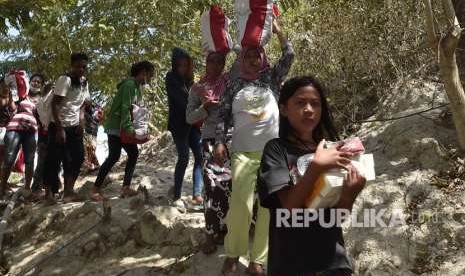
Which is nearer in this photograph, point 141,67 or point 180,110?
point 180,110

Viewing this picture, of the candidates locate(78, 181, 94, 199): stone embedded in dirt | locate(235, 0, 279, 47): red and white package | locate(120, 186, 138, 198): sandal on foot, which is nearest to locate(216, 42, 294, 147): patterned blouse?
locate(235, 0, 279, 47): red and white package

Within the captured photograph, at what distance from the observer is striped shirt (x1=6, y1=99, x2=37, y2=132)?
646 centimetres

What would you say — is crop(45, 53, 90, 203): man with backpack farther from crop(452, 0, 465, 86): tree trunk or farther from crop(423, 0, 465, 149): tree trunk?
crop(423, 0, 465, 149): tree trunk

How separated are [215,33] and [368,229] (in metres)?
2.07

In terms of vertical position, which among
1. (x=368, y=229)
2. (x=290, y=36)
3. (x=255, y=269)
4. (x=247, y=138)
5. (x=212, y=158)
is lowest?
(x=255, y=269)

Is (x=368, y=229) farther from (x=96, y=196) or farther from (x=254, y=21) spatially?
(x=96, y=196)

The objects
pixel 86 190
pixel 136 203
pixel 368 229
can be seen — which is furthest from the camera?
pixel 86 190

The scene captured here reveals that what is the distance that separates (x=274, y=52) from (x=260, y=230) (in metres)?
5.43

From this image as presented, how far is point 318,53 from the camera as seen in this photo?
6734mm

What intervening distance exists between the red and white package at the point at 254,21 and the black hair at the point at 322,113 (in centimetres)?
151

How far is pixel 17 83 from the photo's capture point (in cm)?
654

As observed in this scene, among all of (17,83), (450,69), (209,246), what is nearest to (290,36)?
(17,83)

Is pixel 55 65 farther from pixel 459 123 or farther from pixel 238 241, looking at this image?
pixel 459 123

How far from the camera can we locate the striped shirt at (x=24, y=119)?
6.46 metres
